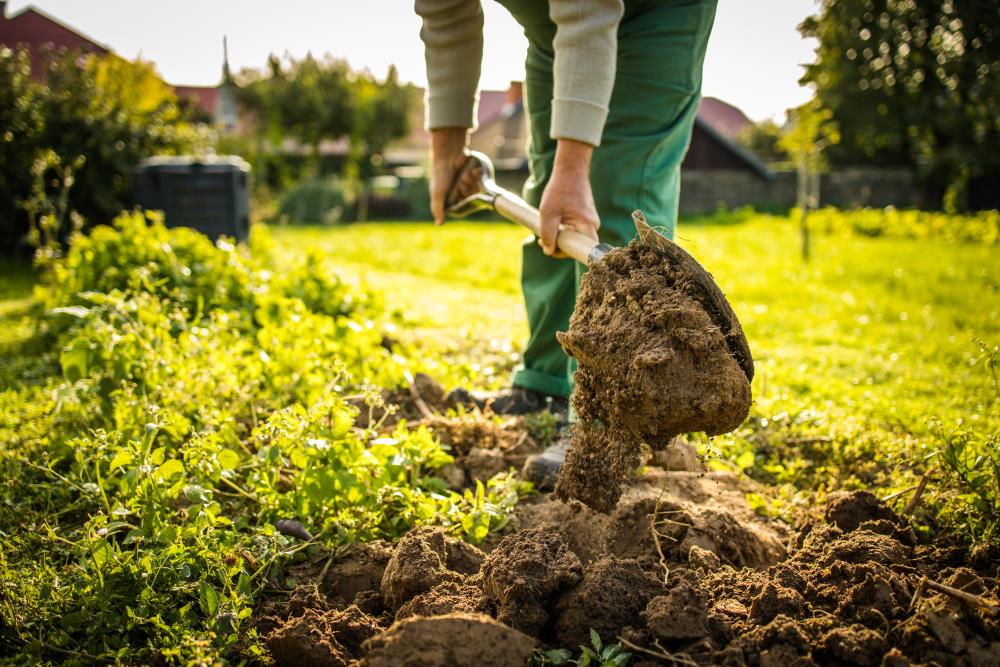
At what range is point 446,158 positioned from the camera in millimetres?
3416

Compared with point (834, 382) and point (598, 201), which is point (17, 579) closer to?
point (598, 201)

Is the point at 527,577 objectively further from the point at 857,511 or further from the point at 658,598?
the point at 857,511

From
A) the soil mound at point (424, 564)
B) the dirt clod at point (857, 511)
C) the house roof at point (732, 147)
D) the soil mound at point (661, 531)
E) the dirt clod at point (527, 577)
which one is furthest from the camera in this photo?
the house roof at point (732, 147)

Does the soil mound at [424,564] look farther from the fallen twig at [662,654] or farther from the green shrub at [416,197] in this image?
the green shrub at [416,197]

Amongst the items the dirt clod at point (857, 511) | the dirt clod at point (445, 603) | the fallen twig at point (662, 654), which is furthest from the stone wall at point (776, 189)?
the fallen twig at point (662, 654)

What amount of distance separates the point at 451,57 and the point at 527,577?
224cm

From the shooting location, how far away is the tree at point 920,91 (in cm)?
2003

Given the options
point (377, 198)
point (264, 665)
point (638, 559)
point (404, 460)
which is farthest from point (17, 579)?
point (377, 198)

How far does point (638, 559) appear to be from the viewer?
6.60 ft

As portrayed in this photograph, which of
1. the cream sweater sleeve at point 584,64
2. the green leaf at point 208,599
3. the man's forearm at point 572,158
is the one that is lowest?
the green leaf at point 208,599

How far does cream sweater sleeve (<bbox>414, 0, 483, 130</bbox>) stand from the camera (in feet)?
10.3

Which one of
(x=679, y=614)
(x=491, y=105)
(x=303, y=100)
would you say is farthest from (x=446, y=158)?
(x=491, y=105)

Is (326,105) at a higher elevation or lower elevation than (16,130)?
higher

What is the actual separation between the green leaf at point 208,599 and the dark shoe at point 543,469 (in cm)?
114
